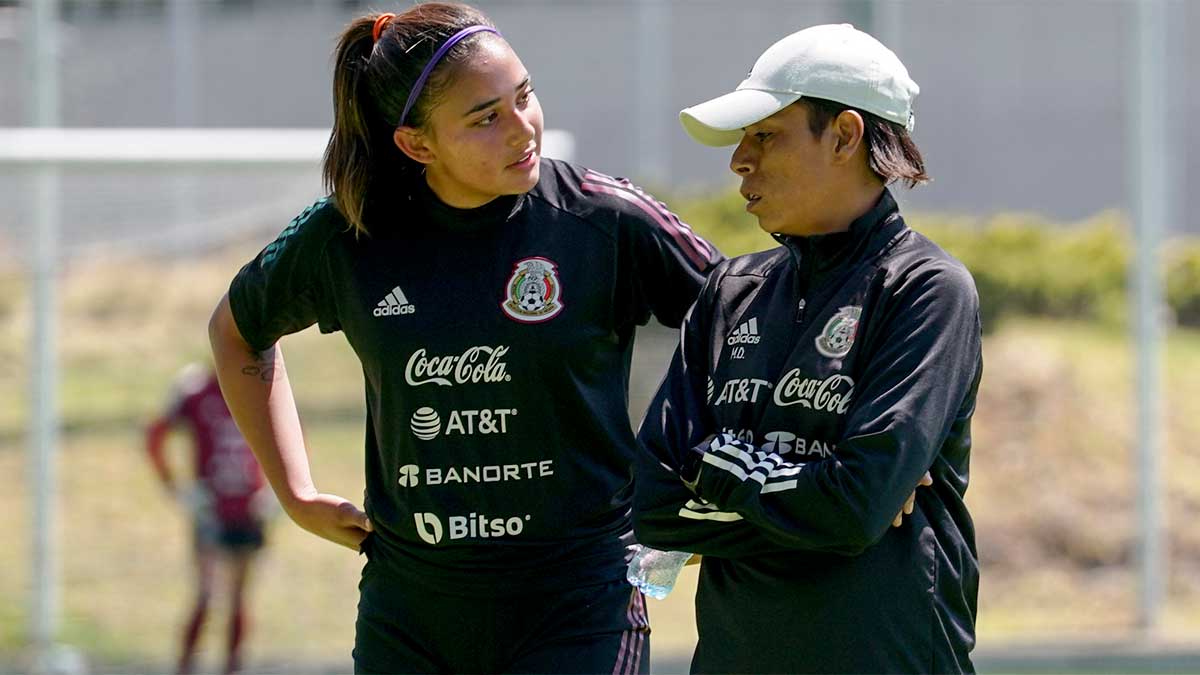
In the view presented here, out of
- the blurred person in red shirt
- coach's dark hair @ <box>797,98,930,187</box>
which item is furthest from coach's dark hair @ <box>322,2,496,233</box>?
the blurred person in red shirt

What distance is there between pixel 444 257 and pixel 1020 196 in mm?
8660

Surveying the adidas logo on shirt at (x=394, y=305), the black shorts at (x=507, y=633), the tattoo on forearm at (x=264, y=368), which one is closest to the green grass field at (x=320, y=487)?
the tattoo on forearm at (x=264, y=368)

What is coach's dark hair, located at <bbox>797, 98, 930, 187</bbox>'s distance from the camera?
8.05 ft

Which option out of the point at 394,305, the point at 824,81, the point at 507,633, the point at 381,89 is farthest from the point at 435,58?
the point at 507,633

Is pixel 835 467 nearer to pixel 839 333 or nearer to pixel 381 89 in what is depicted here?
pixel 839 333

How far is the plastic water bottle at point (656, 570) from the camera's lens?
105 inches

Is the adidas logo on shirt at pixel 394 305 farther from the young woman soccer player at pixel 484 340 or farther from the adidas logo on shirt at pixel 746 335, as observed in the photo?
the adidas logo on shirt at pixel 746 335

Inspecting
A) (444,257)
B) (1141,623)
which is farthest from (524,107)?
(1141,623)

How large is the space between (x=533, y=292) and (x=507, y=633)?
588 millimetres

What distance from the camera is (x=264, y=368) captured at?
10.3 ft

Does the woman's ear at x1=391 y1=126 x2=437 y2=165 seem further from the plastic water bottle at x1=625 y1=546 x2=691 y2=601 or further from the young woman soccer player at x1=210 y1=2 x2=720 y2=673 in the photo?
the plastic water bottle at x1=625 y1=546 x2=691 y2=601

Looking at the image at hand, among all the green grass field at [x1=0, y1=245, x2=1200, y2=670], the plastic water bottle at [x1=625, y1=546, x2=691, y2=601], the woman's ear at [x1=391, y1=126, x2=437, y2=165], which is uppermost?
the woman's ear at [x1=391, y1=126, x2=437, y2=165]

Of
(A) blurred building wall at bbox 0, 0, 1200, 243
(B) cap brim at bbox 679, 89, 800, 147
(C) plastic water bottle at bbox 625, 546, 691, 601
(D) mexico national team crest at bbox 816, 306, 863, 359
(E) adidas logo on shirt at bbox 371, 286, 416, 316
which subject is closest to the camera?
(D) mexico national team crest at bbox 816, 306, 863, 359

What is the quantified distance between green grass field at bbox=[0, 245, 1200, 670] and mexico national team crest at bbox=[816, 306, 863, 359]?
4.87 metres
